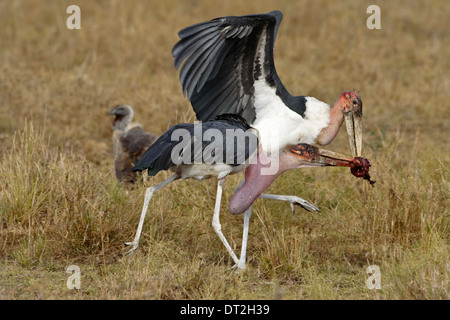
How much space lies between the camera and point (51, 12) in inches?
436

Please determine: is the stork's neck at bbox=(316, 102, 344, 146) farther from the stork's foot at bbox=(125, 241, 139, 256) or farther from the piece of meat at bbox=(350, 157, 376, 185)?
the stork's foot at bbox=(125, 241, 139, 256)

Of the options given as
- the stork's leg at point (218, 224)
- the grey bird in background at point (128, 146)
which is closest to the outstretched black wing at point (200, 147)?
the stork's leg at point (218, 224)

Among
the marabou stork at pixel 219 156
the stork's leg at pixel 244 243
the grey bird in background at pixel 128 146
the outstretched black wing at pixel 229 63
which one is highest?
the outstretched black wing at pixel 229 63

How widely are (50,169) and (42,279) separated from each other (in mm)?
1043

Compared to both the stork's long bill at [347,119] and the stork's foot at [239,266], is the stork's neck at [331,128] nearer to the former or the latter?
the stork's long bill at [347,119]

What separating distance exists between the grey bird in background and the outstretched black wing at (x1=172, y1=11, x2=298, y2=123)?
Answer: 1850 mm

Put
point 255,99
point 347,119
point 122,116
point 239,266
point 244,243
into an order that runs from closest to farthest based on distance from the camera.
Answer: point 239,266
point 244,243
point 255,99
point 347,119
point 122,116

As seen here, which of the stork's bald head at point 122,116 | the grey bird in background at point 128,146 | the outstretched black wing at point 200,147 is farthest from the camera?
the stork's bald head at point 122,116

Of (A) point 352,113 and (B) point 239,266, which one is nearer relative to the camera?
(B) point 239,266

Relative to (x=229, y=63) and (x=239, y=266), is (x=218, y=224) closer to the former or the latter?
(x=239, y=266)

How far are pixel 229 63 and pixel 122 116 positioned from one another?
2864 millimetres

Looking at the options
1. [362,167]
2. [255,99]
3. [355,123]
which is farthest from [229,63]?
[362,167]

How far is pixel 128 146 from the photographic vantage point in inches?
271

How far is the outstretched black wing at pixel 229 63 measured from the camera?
4.50m
